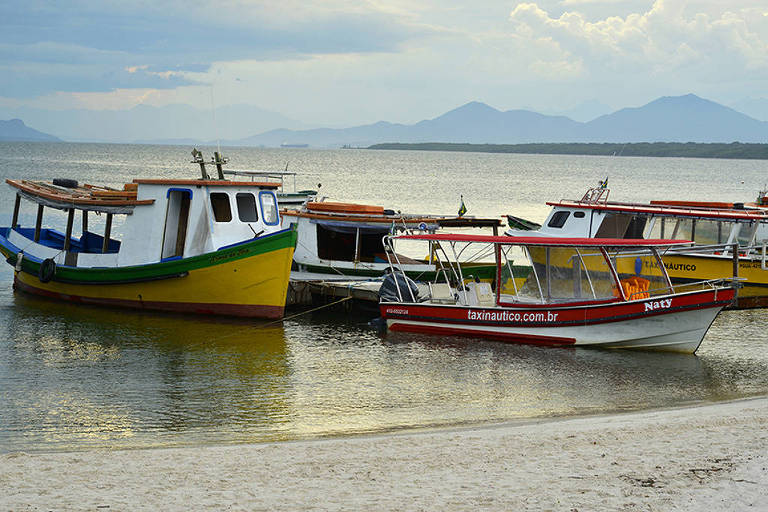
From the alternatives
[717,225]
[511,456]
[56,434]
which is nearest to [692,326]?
[717,225]

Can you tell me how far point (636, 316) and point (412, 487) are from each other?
1024 centimetres

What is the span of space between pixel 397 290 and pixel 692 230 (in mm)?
9666

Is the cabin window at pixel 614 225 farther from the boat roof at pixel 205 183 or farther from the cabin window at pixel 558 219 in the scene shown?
the boat roof at pixel 205 183

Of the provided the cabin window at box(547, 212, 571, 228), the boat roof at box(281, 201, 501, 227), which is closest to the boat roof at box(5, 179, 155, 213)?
the boat roof at box(281, 201, 501, 227)

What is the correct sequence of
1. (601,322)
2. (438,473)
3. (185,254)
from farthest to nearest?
(185,254) → (601,322) → (438,473)

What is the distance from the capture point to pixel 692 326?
1755 centimetres

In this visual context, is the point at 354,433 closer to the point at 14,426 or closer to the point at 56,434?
the point at 56,434

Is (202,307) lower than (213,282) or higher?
lower

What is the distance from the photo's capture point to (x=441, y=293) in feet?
68.0

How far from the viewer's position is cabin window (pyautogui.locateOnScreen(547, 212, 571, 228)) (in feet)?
86.7

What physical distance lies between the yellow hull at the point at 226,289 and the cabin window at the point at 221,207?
62.1 inches

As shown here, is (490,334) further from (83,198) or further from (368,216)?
(83,198)

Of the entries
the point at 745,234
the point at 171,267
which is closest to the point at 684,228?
the point at 745,234

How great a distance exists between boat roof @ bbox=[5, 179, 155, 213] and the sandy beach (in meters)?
12.2
